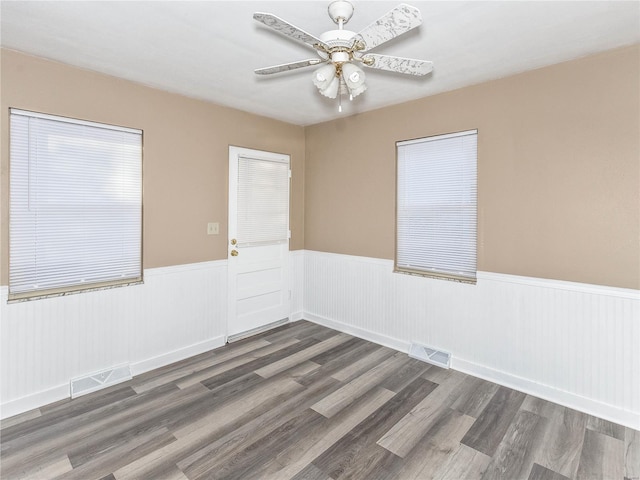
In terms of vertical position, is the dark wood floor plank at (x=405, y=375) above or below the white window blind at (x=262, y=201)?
below

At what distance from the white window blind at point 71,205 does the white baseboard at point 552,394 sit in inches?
129

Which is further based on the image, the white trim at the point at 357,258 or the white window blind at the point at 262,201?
the white window blind at the point at 262,201

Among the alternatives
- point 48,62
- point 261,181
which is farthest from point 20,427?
point 261,181

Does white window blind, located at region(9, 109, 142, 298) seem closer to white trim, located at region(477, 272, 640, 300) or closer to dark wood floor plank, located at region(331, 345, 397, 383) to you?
dark wood floor plank, located at region(331, 345, 397, 383)

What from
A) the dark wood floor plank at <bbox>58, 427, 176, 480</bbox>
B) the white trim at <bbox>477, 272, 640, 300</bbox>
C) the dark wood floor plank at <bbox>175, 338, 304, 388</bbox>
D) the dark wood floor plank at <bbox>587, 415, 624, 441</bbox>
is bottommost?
the dark wood floor plank at <bbox>58, 427, 176, 480</bbox>

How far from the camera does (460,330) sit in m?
3.29

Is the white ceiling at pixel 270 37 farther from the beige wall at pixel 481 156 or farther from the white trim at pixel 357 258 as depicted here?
the white trim at pixel 357 258

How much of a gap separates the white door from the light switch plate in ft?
0.56

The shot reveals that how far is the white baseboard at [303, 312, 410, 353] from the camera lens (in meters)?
3.74

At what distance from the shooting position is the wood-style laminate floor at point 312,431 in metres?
2.04

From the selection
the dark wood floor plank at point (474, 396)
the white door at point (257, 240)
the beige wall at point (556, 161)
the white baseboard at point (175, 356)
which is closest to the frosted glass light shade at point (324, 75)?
the beige wall at point (556, 161)

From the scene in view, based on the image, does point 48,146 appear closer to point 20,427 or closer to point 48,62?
point 48,62

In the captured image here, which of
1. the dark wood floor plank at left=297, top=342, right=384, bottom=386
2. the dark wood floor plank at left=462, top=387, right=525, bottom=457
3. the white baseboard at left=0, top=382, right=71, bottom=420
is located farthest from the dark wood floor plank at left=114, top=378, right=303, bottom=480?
the dark wood floor plank at left=462, top=387, right=525, bottom=457

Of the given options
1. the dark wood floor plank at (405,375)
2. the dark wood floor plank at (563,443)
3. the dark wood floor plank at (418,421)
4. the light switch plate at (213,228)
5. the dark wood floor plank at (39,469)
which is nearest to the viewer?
the dark wood floor plank at (39,469)
